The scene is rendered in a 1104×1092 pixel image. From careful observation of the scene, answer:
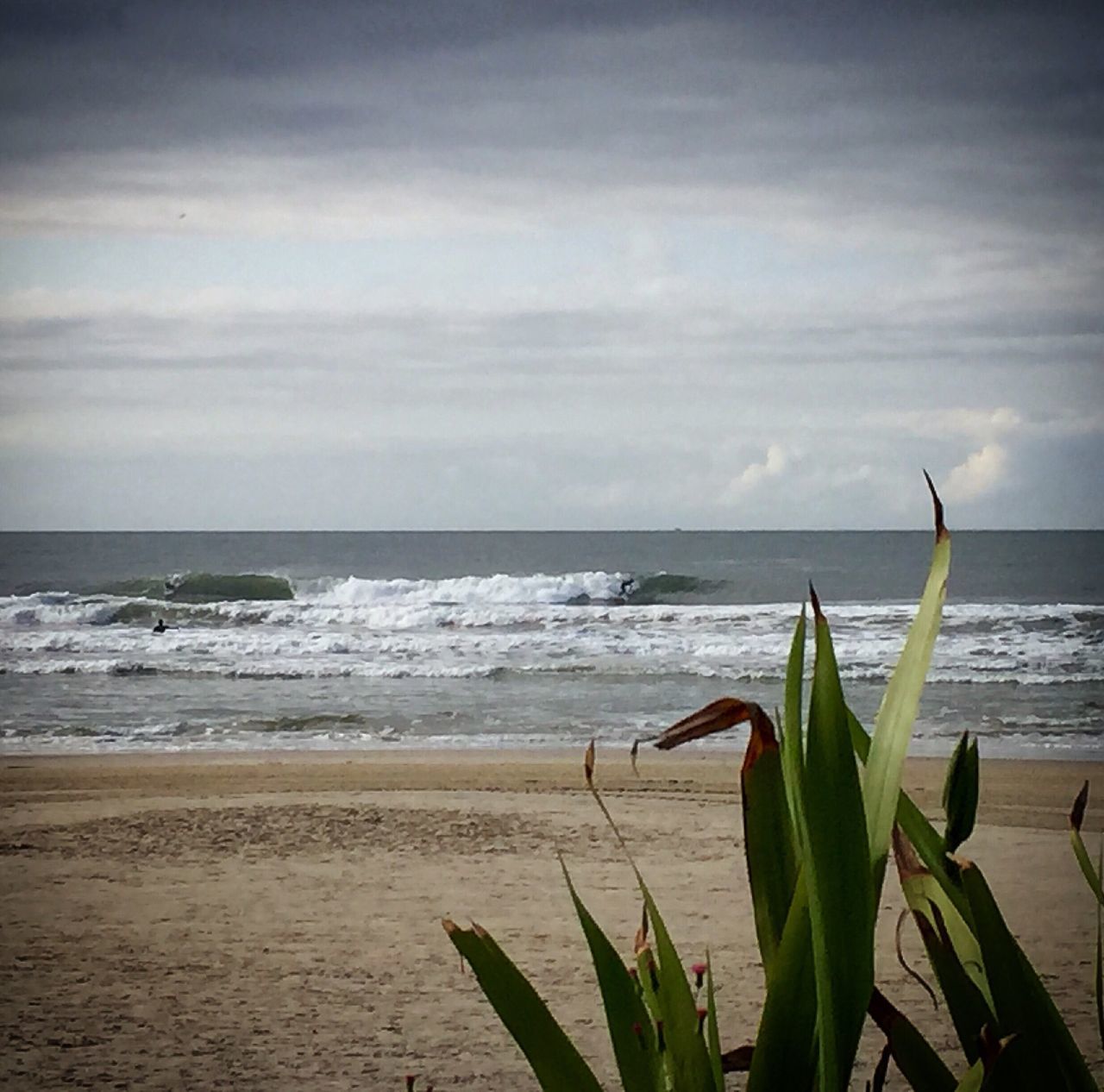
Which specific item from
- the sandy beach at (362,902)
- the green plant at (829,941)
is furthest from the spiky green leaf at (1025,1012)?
the sandy beach at (362,902)

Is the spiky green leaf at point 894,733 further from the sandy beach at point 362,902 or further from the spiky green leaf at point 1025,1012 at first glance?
the sandy beach at point 362,902

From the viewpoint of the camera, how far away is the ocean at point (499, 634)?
455 cm

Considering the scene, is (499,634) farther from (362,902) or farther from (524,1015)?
(524,1015)

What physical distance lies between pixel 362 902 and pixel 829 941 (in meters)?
2.91

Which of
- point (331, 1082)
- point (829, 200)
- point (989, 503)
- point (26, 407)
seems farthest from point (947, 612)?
point (331, 1082)

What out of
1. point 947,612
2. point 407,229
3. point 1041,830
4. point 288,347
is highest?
point 407,229

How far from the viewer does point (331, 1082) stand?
7.65 ft

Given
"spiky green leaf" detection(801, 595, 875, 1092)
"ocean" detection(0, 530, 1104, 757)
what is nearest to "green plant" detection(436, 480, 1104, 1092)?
"spiky green leaf" detection(801, 595, 875, 1092)

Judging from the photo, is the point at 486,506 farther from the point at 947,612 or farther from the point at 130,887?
the point at 947,612

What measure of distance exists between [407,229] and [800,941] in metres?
3.78

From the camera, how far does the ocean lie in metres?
4.55

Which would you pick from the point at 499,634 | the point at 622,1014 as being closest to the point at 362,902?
the point at 622,1014

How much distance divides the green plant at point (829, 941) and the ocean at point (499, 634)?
382 centimetres

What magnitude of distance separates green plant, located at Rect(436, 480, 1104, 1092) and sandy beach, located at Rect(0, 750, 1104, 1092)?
201 centimetres
